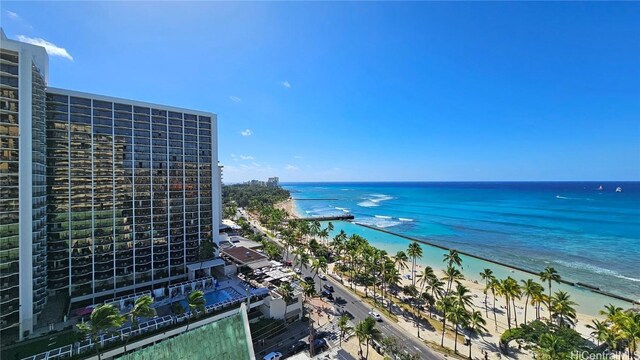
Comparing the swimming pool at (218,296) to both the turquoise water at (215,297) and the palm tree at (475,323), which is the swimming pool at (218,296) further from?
the palm tree at (475,323)

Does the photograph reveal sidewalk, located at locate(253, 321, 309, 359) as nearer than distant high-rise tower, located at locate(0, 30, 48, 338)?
No

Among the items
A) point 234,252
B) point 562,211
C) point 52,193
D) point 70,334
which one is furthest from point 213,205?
point 562,211

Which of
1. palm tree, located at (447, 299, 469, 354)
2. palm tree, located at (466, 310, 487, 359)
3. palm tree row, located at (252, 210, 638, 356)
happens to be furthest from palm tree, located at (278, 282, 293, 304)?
palm tree, located at (466, 310, 487, 359)

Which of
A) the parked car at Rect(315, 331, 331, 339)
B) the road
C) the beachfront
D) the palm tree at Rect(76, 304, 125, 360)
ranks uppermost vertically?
the palm tree at Rect(76, 304, 125, 360)

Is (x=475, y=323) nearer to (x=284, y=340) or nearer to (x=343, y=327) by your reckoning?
(x=343, y=327)

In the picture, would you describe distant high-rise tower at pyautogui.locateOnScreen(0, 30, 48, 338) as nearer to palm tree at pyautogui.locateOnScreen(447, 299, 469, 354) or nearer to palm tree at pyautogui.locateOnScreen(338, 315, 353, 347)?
palm tree at pyautogui.locateOnScreen(338, 315, 353, 347)

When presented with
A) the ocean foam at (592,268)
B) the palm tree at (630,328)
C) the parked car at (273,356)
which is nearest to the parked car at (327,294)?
the parked car at (273,356)

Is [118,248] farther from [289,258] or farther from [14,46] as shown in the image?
[289,258]

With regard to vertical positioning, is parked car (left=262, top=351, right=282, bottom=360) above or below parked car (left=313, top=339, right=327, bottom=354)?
above
